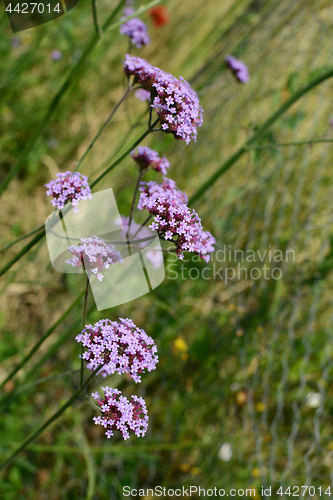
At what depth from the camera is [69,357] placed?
235 cm

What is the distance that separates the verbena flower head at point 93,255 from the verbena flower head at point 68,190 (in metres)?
0.10

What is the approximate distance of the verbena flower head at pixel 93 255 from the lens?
90cm

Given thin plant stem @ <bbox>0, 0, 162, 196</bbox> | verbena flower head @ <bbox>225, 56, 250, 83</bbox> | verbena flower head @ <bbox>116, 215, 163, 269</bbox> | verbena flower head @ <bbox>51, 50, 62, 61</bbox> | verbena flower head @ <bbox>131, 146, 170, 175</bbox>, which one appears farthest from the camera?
verbena flower head @ <bbox>51, 50, 62, 61</bbox>

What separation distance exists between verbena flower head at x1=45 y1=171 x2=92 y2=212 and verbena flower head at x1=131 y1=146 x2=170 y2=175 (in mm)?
318

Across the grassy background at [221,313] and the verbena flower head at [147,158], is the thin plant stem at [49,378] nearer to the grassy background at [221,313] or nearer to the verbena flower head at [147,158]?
the grassy background at [221,313]

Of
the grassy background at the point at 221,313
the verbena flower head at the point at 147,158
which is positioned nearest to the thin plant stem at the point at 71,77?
the grassy background at the point at 221,313

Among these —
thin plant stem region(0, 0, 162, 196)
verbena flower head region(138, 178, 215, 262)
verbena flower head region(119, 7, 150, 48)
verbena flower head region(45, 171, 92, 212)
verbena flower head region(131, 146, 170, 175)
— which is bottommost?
verbena flower head region(138, 178, 215, 262)

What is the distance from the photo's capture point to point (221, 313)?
223 centimetres

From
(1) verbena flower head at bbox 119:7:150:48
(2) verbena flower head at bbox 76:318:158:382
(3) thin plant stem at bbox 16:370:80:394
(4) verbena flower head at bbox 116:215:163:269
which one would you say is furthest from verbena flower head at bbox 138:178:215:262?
(1) verbena flower head at bbox 119:7:150:48

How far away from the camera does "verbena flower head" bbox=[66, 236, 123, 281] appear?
0.90 metres

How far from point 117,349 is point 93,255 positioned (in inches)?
9.0

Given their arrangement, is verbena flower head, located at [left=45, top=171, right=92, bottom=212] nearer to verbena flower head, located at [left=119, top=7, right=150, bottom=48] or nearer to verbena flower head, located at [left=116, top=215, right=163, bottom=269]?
verbena flower head, located at [left=116, top=215, right=163, bottom=269]

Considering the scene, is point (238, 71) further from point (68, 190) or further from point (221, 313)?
point (68, 190)

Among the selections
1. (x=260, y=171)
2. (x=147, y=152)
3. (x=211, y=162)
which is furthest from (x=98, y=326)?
(x=211, y=162)
